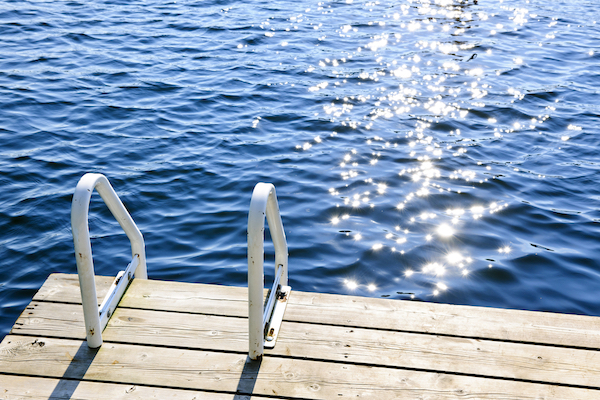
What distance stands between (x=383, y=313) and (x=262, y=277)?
105 cm

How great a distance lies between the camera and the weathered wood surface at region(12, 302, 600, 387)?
318 centimetres

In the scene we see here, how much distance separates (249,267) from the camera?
2.93m

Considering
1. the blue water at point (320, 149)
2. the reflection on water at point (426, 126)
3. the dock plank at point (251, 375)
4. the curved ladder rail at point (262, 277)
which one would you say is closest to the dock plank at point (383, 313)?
the curved ladder rail at point (262, 277)

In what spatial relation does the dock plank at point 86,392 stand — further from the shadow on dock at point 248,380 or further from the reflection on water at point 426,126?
the reflection on water at point 426,126

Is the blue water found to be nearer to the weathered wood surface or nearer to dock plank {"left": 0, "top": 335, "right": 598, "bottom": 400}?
the weathered wood surface

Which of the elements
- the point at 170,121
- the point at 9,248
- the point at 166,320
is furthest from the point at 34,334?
the point at 170,121

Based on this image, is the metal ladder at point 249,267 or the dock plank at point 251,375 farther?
the dock plank at point 251,375

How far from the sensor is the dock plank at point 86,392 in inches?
116

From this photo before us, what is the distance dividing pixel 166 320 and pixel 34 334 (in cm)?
80

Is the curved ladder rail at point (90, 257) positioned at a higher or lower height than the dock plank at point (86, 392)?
higher

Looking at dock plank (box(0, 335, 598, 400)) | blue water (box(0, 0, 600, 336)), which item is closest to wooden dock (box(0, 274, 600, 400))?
dock plank (box(0, 335, 598, 400))

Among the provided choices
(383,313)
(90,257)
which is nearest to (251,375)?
(383,313)

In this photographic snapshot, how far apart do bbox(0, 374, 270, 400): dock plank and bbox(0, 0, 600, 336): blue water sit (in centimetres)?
192

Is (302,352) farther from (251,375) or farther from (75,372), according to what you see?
(75,372)
